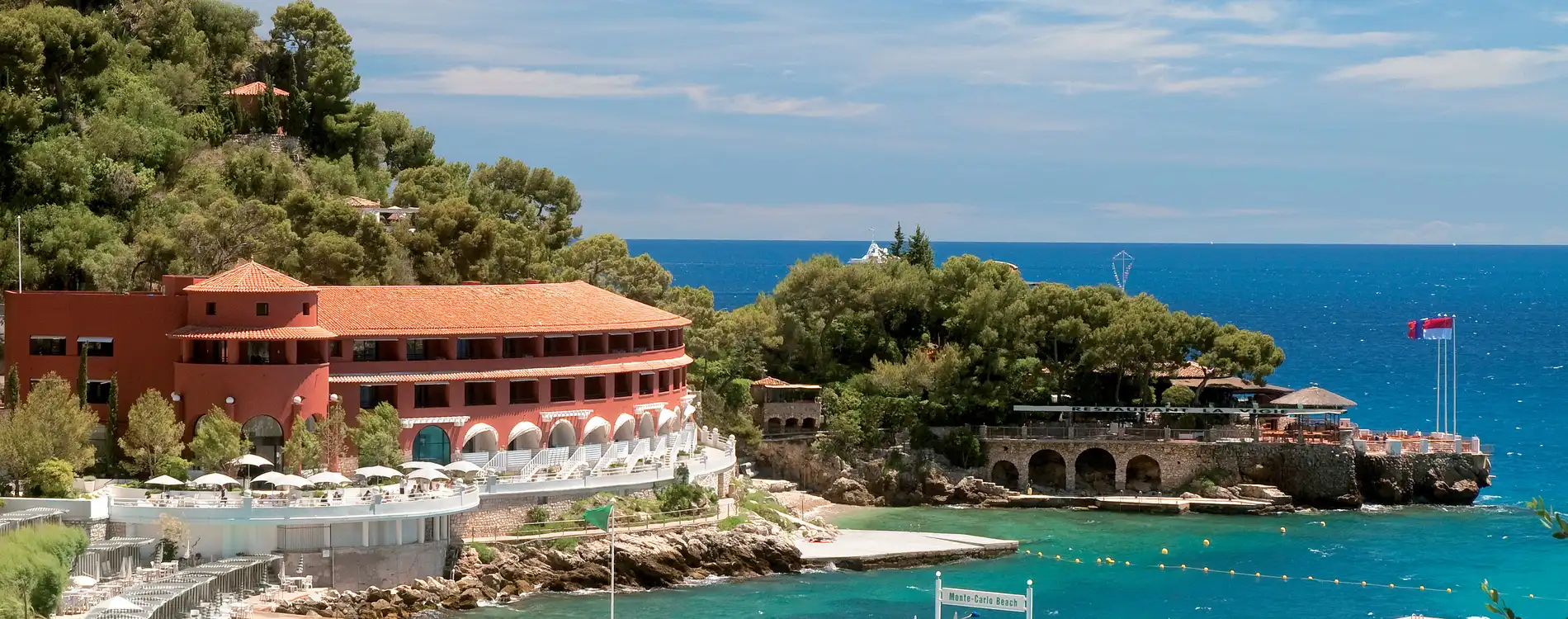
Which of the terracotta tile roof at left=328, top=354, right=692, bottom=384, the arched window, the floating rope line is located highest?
the terracotta tile roof at left=328, top=354, right=692, bottom=384

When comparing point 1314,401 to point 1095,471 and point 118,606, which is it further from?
point 118,606

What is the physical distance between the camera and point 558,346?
6588 centimetres

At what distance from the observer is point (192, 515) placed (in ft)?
176

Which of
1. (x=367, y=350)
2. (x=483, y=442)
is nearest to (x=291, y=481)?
(x=367, y=350)

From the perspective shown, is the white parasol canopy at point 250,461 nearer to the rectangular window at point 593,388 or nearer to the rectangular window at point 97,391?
the rectangular window at point 97,391

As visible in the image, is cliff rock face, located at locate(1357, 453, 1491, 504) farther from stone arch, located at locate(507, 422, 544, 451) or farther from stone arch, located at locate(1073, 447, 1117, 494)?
stone arch, located at locate(507, 422, 544, 451)

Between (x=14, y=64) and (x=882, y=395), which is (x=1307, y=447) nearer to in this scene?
(x=882, y=395)

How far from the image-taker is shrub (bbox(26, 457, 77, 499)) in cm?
5409

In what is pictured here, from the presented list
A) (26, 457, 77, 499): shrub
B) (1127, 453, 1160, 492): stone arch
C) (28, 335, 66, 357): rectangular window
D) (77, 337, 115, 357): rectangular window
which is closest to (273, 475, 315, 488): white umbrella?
(26, 457, 77, 499): shrub

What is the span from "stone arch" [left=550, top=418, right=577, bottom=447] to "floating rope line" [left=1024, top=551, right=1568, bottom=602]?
1638 centimetres

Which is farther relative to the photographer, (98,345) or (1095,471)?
(1095,471)

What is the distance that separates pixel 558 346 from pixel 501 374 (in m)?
3.33

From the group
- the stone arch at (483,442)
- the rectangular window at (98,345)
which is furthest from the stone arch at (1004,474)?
the rectangular window at (98,345)

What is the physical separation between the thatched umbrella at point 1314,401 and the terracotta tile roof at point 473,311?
27421 mm
